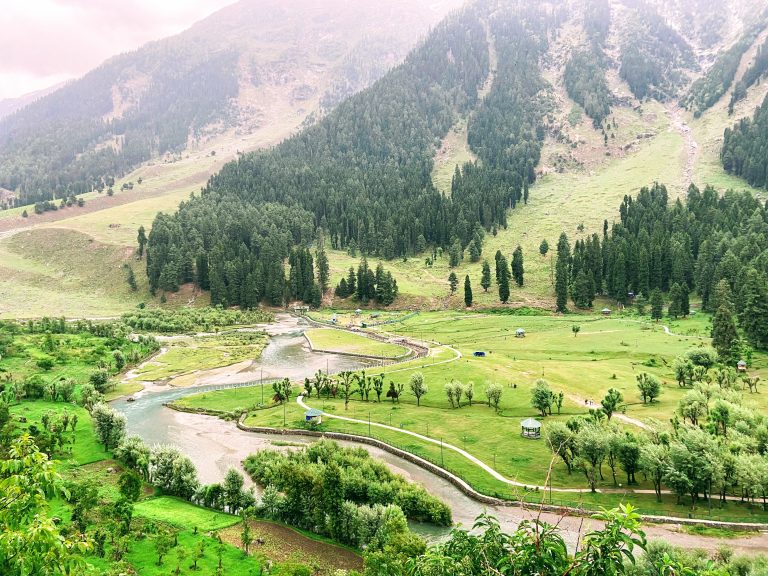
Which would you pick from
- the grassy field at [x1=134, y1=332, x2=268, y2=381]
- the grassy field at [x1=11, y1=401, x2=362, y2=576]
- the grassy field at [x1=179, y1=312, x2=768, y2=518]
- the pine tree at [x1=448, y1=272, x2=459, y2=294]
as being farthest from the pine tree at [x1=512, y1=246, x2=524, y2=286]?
the grassy field at [x1=11, y1=401, x2=362, y2=576]

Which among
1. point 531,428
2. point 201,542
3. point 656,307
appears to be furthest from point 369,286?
point 201,542

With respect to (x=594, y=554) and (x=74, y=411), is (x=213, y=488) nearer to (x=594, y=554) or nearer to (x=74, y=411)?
(x=74, y=411)

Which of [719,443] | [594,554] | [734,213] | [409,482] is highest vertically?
[734,213]

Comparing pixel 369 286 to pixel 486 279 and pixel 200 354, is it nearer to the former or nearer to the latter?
pixel 486 279

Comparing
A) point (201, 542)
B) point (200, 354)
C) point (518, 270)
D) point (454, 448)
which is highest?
point (518, 270)

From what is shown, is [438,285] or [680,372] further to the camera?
[438,285]

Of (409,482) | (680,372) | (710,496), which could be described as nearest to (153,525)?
(409,482)
